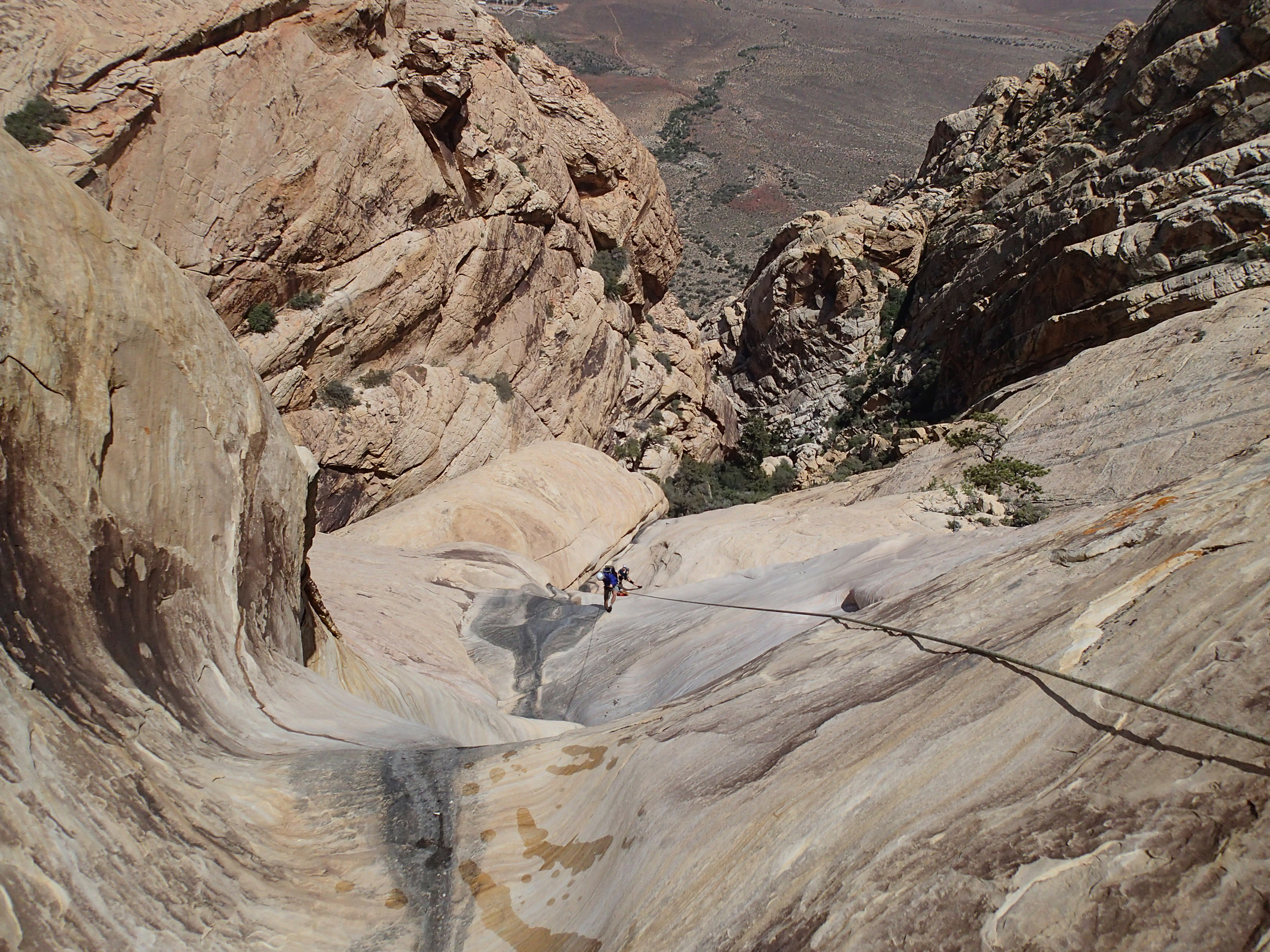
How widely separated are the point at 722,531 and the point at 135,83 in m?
12.3

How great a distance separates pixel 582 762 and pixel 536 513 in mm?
9159

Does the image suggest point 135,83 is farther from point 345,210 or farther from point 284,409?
point 284,409

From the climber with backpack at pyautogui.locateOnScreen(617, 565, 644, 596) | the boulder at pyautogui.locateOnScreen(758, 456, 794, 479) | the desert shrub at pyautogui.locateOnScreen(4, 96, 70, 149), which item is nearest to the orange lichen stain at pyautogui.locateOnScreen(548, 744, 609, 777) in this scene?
the climber with backpack at pyautogui.locateOnScreen(617, 565, 644, 596)

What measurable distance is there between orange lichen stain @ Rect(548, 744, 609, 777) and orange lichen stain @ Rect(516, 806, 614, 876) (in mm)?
408

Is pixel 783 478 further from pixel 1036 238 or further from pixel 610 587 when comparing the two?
pixel 610 587

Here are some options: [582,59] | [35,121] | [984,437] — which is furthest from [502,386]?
[582,59]

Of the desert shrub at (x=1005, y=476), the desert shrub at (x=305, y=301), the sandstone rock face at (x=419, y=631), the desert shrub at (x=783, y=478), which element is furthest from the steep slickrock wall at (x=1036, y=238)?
the desert shrub at (x=305, y=301)

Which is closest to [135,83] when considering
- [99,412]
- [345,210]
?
[345,210]

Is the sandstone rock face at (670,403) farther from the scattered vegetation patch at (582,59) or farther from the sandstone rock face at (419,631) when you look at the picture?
the scattered vegetation patch at (582,59)

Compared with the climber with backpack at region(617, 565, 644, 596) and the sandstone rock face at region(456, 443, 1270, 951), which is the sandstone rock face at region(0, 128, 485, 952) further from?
the climber with backpack at region(617, 565, 644, 596)

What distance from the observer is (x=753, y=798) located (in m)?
3.57

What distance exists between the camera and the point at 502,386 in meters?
16.8

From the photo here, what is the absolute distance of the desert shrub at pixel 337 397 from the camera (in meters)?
13.5

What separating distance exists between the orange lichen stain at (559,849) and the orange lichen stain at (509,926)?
28 centimetres
